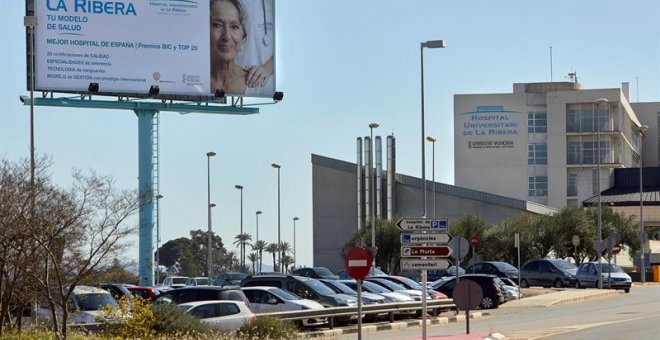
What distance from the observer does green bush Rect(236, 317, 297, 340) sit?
90.7 feet

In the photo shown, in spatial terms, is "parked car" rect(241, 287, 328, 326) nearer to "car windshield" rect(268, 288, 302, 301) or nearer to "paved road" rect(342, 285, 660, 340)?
"car windshield" rect(268, 288, 302, 301)

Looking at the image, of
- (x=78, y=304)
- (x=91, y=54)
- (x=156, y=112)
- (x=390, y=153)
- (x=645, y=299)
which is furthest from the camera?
(x=390, y=153)

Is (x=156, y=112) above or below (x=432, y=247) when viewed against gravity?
above

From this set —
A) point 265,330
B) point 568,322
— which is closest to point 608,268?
point 568,322

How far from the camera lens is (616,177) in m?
113

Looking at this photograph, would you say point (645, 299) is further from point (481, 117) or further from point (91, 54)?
point (481, 117)

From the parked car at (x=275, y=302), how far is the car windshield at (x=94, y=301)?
170 inches

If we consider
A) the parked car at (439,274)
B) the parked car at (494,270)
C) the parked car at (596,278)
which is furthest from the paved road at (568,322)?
the parked car at (439,274)

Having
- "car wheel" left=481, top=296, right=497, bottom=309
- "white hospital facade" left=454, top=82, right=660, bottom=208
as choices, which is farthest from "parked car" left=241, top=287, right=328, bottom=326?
"white hospital facade" left=454, top=82, right=660, bottom=208

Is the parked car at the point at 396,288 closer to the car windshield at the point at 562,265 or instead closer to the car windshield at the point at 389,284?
the car windshield at the point at 389,284

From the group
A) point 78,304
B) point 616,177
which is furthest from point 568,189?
point 78,304

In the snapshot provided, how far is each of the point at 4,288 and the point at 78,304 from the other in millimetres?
4784

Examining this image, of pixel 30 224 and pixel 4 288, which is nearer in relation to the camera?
pixel 30 224

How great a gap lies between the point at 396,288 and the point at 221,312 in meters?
18.2
